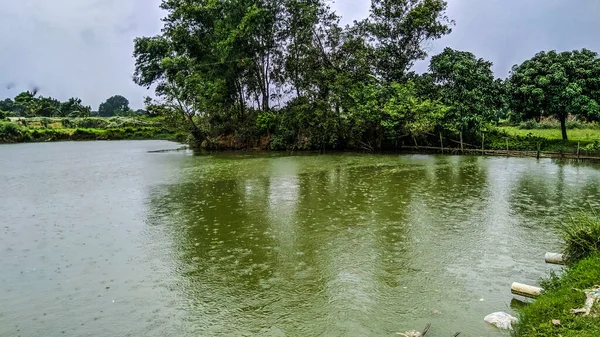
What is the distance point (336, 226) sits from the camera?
27.5 ft

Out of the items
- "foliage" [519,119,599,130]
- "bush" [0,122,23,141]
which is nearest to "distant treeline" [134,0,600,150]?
"foliage" [519,119,599,130]

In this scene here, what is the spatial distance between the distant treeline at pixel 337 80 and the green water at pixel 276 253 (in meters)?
9.16

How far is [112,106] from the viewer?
87.2 metres

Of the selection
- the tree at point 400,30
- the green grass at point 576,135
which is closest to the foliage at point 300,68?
the tree at point 400,30

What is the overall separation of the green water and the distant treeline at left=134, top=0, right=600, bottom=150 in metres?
9.16

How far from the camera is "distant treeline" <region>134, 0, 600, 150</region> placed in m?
21.7

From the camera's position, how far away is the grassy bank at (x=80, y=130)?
4066 cm

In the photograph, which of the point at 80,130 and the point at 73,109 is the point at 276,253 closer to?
the point at 80,130

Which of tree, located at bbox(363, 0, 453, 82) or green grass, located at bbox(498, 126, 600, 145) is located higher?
tree, located at bbox(363, 0, 453, 82)

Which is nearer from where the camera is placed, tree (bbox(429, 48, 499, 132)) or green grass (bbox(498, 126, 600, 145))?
green grass (bbox(498, 126, 600, 145))

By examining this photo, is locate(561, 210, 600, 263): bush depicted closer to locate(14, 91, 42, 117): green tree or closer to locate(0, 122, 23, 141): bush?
locate(0, 122, 23, 141): bush

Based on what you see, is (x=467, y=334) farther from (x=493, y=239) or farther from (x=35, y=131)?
(x=35, y=131)

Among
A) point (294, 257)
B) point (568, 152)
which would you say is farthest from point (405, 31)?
point (294, 257)

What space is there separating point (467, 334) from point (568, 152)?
61.3 ft
